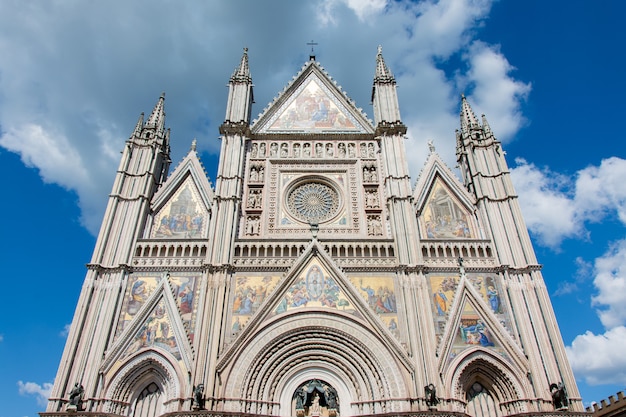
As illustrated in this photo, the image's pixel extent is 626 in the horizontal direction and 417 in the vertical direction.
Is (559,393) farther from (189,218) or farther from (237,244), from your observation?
(189,218)

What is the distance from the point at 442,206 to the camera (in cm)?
1920

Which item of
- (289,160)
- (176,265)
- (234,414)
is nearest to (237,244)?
(176,265)

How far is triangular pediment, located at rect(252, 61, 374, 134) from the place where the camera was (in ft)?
71.8

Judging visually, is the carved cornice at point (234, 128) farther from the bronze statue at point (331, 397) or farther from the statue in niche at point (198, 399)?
the bronze statue at point (331, 397)

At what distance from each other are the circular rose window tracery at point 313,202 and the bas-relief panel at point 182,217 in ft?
12.9

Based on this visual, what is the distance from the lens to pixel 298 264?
1698 cm

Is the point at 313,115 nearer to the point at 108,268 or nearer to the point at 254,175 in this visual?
the point at 254,175

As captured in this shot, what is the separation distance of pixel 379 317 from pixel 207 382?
6.35 m

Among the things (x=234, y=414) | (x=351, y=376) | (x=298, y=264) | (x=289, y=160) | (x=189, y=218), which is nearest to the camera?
(x=234, y=414)

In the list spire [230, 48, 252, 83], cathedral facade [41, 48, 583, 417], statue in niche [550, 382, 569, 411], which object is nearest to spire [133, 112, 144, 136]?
cathedral facade [41, 48, 583, 417]

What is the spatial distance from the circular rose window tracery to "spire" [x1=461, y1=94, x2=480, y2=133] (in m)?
7.29

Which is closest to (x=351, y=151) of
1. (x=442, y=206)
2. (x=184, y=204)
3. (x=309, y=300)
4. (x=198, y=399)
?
(x=442, y=206)

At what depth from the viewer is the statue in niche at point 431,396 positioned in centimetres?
1396

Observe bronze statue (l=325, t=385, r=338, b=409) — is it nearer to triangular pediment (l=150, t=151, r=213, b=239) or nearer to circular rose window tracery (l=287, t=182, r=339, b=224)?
circular rose window tracery (l=287, t=182, r=339, b=224)
